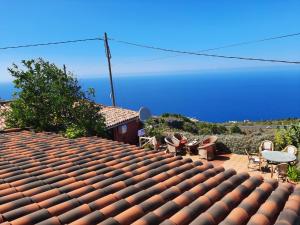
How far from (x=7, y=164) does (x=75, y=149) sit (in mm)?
2047

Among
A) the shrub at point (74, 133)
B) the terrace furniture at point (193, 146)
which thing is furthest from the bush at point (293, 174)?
the shrub at point (74, 133)

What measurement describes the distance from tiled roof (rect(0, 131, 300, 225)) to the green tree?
5.92 metres

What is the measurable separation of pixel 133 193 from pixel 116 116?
17.7 metres

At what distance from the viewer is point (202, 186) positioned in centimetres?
522

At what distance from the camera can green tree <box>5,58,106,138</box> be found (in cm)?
1323

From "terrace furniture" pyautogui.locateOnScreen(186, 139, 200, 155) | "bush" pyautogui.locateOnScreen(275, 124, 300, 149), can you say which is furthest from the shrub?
"bush" pyautogui.locateOnScreen(275, 124, 300, 149)

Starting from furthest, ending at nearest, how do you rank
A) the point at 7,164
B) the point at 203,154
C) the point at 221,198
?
the point at 203,154, the point at 7,164, the point at 221,198

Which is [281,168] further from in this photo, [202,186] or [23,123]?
[23,123]

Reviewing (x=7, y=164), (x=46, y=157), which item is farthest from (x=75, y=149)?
(x=7, y=164)

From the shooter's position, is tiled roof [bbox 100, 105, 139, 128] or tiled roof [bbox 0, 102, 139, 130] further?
tiled roof [bbox 100, 105, 139, 128]

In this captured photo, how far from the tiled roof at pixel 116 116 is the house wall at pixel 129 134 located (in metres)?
0.65

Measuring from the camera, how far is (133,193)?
4.83m

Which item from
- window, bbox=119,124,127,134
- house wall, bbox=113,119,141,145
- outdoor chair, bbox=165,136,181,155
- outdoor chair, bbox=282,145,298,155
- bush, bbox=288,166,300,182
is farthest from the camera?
window, bbox=119,124,127,134

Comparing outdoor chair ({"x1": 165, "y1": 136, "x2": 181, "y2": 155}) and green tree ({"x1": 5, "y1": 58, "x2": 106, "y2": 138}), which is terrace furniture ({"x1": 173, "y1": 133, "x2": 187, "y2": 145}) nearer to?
outdoor chair ({"x1": 165, "y1": 136, "x2": 181, "y2": 155})
